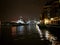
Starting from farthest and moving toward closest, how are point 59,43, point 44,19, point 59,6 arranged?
point 44,19, point 59,6, point 59,43

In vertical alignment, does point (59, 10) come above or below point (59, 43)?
above

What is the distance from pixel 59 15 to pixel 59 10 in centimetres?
117

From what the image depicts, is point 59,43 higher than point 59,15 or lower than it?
lower

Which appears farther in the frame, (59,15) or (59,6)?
(59,15)

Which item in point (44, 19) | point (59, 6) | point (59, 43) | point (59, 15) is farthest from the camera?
point (44, 19)

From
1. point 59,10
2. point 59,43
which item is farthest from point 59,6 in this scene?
point 59,43

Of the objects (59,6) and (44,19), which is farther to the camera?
(44,19)

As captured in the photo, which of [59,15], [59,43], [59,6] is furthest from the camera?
[59,15]

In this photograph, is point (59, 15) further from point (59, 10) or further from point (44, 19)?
point (44, 19)

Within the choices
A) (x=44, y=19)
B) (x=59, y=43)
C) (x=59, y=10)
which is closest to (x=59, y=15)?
(x=59, y=10)

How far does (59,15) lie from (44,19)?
13.0 m

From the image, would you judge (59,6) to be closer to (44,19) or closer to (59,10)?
(59,10)

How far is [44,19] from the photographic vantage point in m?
34.8

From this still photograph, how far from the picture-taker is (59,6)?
66.0 feet
